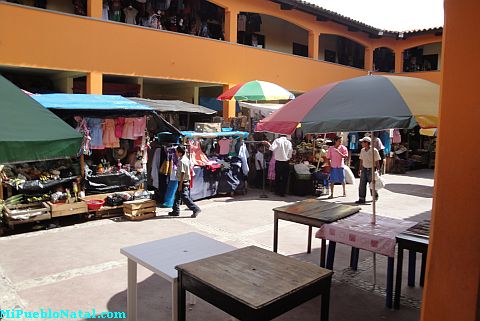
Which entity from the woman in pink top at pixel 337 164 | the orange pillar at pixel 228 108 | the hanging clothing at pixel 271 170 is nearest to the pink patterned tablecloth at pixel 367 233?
the woman in pink top at pixel 337 164

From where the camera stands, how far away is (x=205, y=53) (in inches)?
588

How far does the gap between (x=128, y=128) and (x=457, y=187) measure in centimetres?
823

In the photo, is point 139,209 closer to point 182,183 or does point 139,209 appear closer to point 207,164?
point 182,183

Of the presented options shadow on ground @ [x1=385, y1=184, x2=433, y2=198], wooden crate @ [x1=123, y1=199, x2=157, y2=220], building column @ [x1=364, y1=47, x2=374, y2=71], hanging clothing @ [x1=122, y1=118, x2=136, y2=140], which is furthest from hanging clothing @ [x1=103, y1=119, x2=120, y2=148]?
building column @ [x1=364, y1=47, x2=374, y2=71]

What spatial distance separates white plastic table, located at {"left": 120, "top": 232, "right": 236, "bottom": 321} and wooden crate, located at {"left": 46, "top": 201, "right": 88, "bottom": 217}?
15.1 feet

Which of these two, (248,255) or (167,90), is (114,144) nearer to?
(248,255)

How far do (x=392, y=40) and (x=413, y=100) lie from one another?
68.7 feet

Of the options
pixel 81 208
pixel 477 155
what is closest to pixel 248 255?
pixel 477 155

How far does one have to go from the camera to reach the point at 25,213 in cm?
777

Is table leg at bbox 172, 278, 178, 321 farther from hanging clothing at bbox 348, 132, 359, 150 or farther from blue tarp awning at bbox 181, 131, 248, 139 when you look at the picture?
hanging clothing at bbox 348, 132, 359, 150

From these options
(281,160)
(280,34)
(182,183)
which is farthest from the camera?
(280,34)

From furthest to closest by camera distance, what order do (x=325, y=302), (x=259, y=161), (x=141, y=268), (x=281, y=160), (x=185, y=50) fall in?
(x=185, y=50) < (x=259, y=161) < (x=281, y=160) < (x=141, y=268) < (x=325, y=302)

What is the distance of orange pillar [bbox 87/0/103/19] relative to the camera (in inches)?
477

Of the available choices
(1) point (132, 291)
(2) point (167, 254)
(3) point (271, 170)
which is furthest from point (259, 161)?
(2) point (167, 254)
